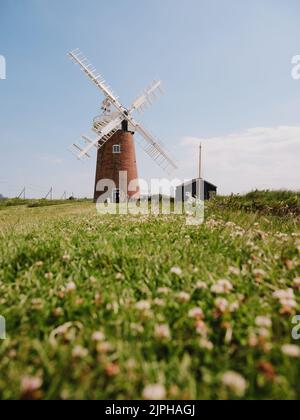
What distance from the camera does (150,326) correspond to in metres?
1.71

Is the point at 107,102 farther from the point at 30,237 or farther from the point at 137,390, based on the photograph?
the point at 137,390

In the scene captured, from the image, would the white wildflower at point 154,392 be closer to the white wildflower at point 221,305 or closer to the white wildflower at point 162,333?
the white wildflower at point 162,333

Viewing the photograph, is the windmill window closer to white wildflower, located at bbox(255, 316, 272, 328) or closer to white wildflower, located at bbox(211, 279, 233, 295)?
white wildflower, located at bbox(211, 279, 233, 295)

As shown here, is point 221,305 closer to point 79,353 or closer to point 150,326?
point 150,326

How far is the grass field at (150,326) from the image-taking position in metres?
1.31

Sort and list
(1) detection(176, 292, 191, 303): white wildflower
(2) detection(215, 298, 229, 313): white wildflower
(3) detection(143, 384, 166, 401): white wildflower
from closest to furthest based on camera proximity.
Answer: (3) detection(143, 384, 166, 401): white wildflower → (2) detection(215, 298, 229, 313): white wildflower → (1) detection(176, 292, 191, 303): white wildflower

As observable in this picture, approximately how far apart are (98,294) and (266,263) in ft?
5.75

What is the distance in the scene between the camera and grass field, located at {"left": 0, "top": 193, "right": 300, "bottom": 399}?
1.31 meters

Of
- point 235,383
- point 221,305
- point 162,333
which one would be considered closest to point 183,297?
point 221,305

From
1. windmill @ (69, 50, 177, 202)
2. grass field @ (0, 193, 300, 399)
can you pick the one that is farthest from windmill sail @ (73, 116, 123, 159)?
grass field @ (0, 193, 300, 399)

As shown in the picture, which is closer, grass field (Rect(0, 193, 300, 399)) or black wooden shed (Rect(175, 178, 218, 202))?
grass field (Rect(0, 193, 300, 399))

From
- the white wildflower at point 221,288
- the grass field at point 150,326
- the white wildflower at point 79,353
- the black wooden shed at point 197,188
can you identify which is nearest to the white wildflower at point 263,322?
the grass field at point 150,326

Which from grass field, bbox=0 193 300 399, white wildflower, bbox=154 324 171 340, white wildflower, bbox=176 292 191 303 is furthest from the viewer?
white wildflower, bbox=176 292 191 303
